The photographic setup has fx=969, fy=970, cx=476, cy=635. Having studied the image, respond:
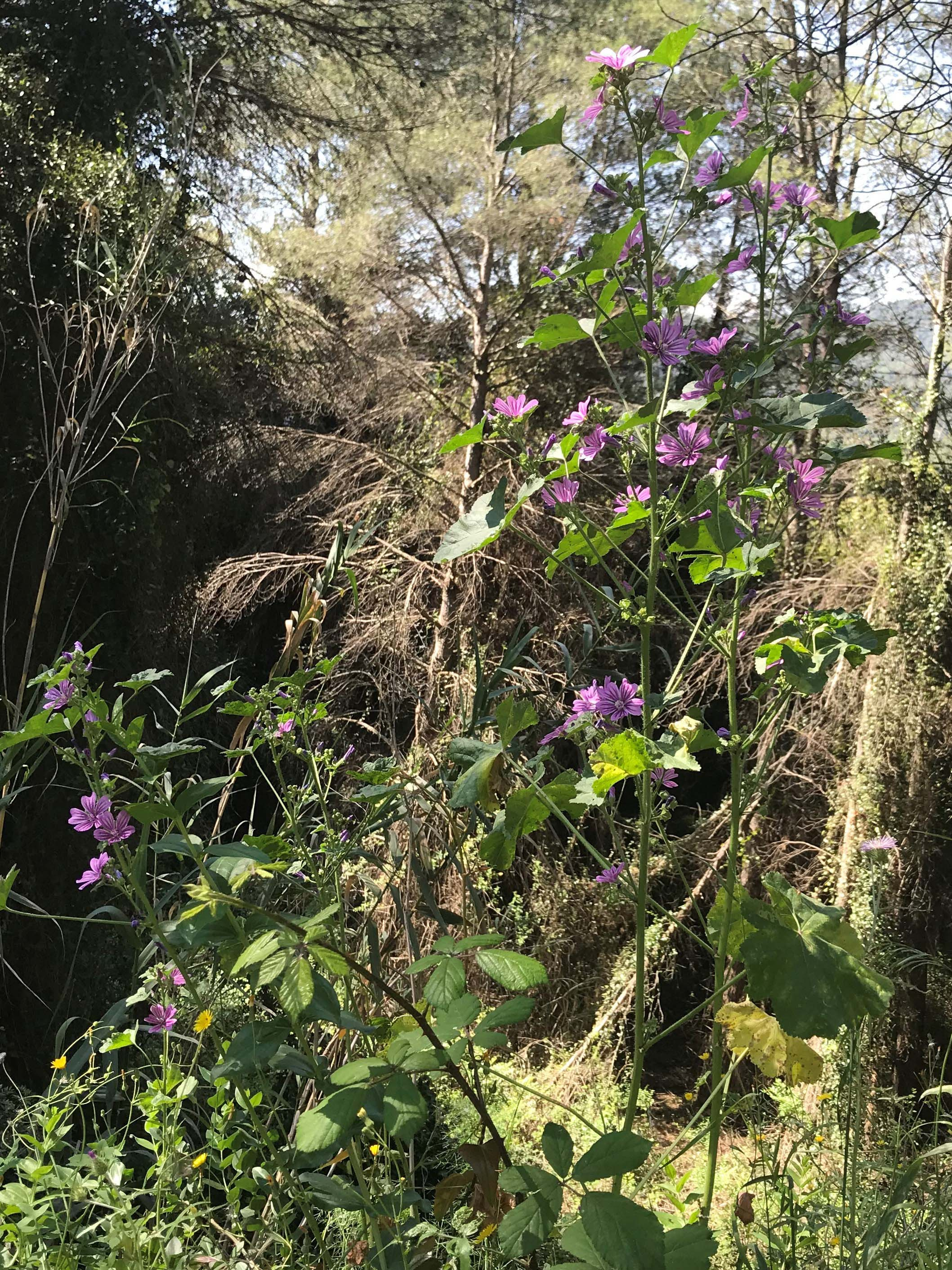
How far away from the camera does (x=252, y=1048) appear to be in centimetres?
82

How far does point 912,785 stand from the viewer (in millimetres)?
3449

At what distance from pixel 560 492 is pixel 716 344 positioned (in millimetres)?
238

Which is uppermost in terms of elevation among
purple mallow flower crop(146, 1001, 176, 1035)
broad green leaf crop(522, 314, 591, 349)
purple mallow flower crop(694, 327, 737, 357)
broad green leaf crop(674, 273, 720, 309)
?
broad green leaf crop(674, 273, 720, 309)

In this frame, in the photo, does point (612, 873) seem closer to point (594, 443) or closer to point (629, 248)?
point (594, 443)

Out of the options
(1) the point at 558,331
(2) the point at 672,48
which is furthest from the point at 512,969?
(2) the point at 672,48

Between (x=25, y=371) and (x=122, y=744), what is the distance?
2.72 meters

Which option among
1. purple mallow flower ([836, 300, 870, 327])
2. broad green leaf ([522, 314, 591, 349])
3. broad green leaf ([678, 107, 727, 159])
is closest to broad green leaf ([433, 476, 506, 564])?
broad green leaf ([522, 314, 591, 349])

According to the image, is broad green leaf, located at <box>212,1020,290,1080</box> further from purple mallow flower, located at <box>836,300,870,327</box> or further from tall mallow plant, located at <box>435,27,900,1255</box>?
purple mallow flower, located at <box>836,300,870,327</box>

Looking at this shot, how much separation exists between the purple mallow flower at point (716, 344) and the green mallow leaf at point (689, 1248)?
81 centimetres

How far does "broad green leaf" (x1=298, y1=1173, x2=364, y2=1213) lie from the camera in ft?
2.83

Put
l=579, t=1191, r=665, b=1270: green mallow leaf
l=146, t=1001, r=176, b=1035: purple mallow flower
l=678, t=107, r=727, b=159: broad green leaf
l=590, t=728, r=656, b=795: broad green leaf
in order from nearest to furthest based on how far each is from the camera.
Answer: l=579, t=1191, r=665, b=1270: green mallow leaf < l=590, t=728, r=656, b=795: broad green leaf < l=678, t=107, r=727, b=159: broad green leaf < l=146, t=1001, r=176, b=1035: purple mallow flower

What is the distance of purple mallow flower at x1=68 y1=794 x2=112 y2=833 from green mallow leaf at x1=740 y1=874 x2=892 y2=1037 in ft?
2.14

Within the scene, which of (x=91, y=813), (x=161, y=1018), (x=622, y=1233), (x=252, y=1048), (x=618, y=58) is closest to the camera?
(x=622, y=1233)

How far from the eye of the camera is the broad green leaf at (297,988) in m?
0.69
